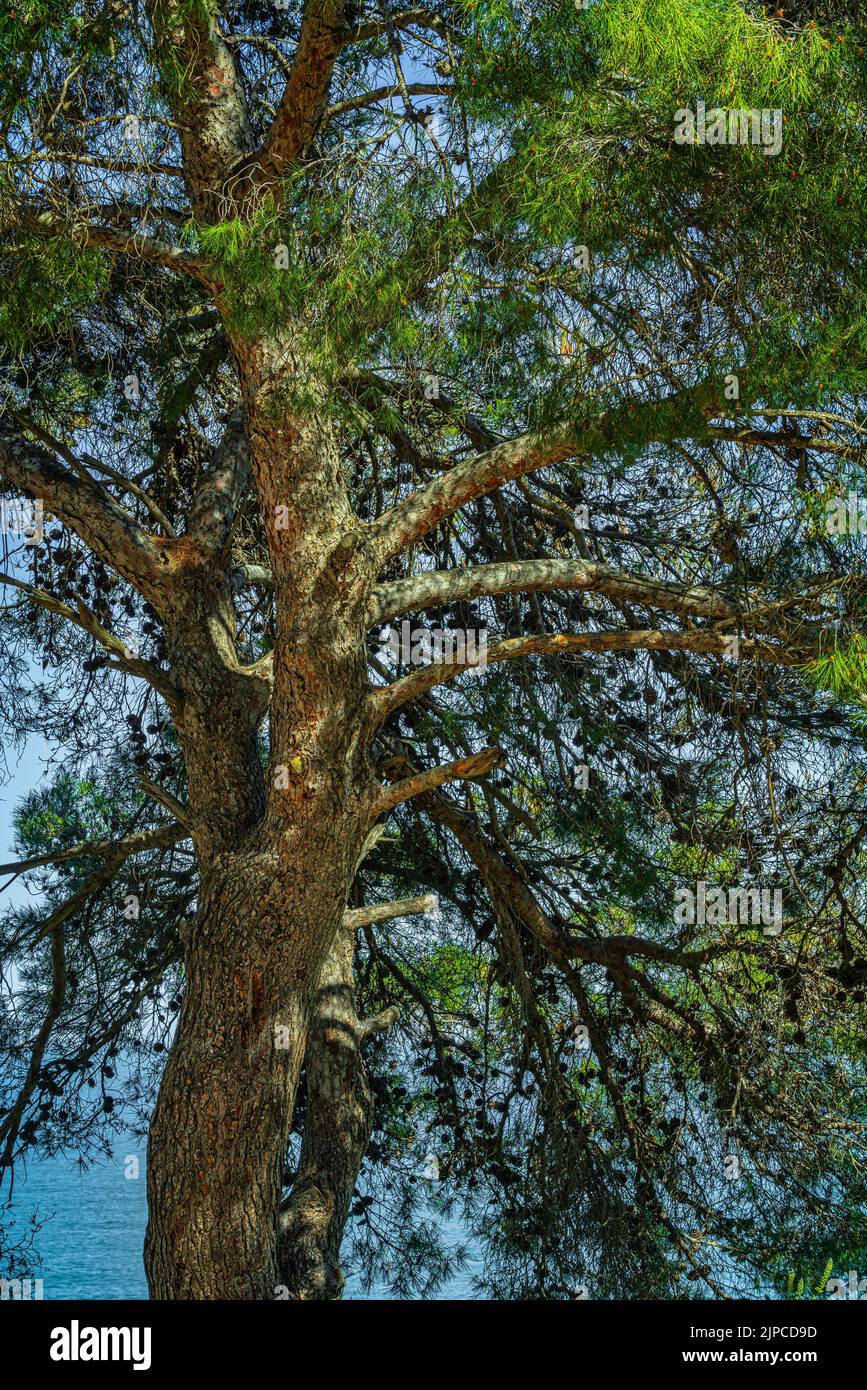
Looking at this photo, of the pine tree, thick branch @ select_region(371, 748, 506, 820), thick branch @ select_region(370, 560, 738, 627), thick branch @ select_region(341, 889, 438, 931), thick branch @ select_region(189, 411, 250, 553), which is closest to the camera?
the pine tree

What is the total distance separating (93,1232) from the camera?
15.7 meters

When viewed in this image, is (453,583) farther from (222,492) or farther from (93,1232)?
(93,1232)

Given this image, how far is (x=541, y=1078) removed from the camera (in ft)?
16.0

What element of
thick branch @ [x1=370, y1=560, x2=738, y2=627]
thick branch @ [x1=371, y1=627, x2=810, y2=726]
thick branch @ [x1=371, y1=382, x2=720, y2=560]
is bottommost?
thick branch @ [x1=371, y1=627, x2=810, y2=726]

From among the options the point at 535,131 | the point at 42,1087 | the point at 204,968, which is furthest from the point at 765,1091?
the point at 535,131

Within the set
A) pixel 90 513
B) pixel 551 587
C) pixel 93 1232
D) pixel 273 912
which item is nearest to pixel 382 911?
pixel 273 912

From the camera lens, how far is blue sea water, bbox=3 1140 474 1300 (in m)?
13.4

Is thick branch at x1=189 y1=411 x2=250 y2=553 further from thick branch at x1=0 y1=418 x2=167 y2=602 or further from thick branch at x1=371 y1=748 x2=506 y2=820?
thick branch at x1=371 y1=748 x2=506 y2=820

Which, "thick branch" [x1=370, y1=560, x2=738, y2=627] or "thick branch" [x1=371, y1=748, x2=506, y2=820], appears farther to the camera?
"thick branch" [x1=370, y1=560, x2=738, y2=627]

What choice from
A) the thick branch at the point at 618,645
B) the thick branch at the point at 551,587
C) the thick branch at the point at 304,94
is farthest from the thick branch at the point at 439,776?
the thick branch at the point at 304,94

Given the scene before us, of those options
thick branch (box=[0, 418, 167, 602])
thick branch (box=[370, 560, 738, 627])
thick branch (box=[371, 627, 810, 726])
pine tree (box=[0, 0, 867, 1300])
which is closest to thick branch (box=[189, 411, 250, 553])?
pine tree (box=[0, 0, 867, 1300])
